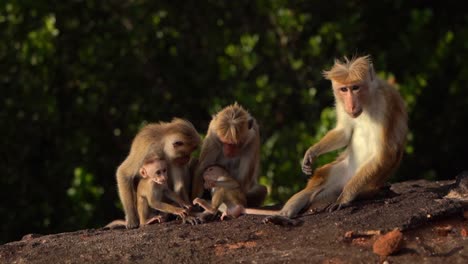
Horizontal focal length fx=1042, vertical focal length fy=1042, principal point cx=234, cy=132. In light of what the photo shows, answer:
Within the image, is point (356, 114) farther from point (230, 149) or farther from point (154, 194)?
point (154, 194)

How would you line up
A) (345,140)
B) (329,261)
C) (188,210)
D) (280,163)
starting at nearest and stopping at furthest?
(329,261) → (188,210) → (345,140) → (280,163)

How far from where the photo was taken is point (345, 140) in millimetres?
9703

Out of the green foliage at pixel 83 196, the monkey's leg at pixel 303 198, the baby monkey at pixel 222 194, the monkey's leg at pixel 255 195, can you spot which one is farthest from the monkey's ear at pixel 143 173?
the green foliage at pixel 83 196

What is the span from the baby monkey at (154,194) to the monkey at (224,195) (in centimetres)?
21

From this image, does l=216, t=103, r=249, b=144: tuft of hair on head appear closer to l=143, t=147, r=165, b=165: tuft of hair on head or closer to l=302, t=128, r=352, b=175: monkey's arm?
l=143, t=147, r=165, b=165: tuft of hair on head

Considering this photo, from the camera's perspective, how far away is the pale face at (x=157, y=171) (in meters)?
9.16

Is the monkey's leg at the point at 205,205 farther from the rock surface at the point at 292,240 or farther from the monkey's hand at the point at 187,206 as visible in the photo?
the rock surface at the point at 292,240

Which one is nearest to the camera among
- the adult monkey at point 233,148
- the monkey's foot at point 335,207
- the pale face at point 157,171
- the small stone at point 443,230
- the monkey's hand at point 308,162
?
the small stone at point 443,230

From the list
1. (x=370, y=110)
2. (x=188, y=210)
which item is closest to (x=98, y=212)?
(x=188, y=210)

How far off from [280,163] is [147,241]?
4.08m

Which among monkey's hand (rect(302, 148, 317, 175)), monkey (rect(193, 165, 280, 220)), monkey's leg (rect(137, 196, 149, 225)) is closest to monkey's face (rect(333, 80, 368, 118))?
monkey's hand (rect(302, 148, 317, 175))

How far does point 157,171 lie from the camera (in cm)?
917

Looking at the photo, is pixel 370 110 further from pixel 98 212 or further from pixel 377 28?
pixel 377 28

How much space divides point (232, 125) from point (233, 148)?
0.80 feet
